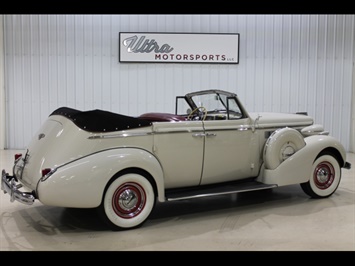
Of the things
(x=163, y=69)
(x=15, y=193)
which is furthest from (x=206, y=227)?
(x=163, y=69)

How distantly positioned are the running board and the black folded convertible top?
0.94 m

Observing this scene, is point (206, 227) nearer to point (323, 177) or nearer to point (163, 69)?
point (323, 177)

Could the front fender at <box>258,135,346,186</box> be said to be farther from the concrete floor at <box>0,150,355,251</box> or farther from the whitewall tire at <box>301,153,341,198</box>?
the concrete floor at <box>0,150,355,251</box>

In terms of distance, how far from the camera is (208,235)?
475 cm

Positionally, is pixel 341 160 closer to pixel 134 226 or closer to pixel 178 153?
pixel 178 153

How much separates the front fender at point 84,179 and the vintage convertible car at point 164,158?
0.03ft

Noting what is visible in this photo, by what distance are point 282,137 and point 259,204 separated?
1.02m

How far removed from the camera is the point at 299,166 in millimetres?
6082

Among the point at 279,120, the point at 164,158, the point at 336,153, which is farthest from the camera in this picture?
the point at 336,153

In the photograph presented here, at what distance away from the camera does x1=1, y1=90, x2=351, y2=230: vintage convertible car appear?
466 centimetres

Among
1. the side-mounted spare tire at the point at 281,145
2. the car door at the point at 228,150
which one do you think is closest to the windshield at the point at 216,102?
the car door at the point at 228,150

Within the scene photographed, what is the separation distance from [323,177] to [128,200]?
323 centimetres

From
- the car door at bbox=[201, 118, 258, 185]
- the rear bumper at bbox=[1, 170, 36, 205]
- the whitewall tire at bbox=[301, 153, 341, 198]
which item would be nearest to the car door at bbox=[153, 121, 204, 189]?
the car door at bbox=[201, 118, 258, 185]
